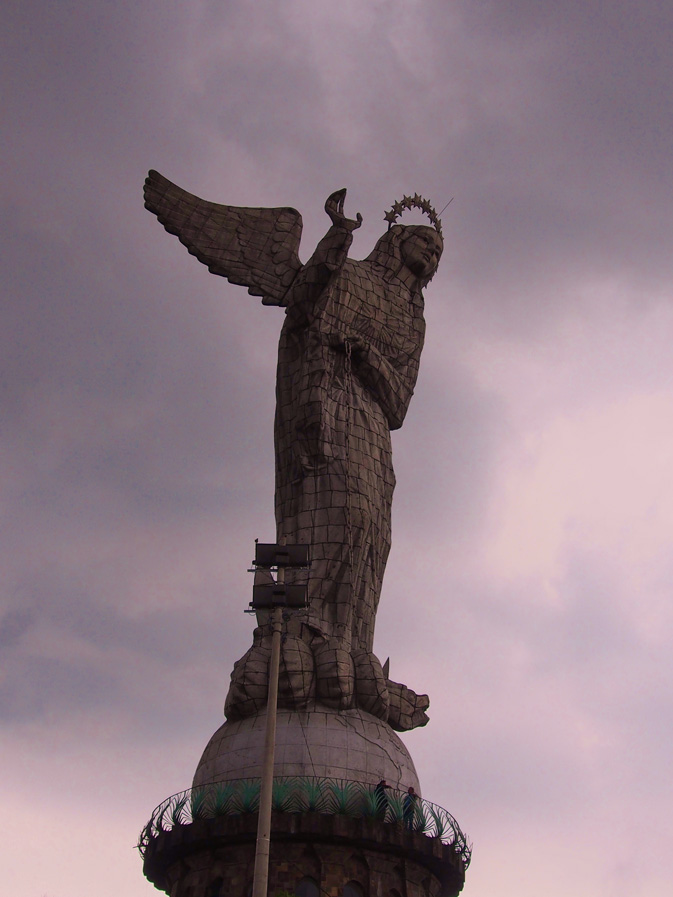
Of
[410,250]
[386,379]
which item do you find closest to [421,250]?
[410,250]

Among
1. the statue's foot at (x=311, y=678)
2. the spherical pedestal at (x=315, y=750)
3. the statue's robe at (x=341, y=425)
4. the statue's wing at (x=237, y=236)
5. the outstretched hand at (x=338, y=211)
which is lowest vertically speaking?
the spherical pedestal at (x=315, y=750)

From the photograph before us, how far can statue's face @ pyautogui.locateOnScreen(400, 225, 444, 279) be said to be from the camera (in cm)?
3625

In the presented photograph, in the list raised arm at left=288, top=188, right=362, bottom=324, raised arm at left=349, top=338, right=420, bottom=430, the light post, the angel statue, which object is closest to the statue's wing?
the angel statue

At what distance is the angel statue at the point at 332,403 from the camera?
93.9 ft

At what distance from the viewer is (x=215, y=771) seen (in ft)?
90.9

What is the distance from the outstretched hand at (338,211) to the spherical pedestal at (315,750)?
12.8m

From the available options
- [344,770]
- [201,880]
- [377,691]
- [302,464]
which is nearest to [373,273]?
[302,464]

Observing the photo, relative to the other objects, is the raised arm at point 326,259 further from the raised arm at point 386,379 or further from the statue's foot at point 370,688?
the statue's foot at point 370,688

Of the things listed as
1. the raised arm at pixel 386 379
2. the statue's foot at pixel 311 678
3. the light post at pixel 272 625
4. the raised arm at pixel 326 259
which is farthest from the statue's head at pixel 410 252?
the light post at pixel 272 625

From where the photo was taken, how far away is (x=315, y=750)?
27047 mm

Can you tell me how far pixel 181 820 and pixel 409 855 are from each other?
530cm

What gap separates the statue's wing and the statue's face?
3.73m

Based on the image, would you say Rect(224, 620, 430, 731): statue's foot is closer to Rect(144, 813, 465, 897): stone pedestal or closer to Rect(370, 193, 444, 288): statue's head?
Rect(144, 813, 465, 897): stone pedestal

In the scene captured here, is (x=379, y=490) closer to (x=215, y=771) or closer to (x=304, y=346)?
(x=304, y=346)
